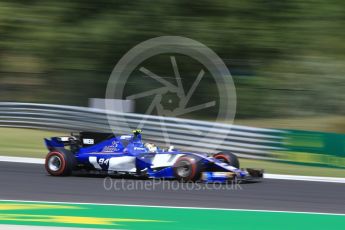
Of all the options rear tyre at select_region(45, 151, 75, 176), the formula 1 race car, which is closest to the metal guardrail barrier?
the formula 1 race car

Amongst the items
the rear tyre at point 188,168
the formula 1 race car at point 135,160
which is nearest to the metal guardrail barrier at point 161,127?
the formula 1 race car at point 135,160

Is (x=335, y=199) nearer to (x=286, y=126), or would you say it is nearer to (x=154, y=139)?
(x=154, y=139)

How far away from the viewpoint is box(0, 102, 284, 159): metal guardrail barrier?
519 inches

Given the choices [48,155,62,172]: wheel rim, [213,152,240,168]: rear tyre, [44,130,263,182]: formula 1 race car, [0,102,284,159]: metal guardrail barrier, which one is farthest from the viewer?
[0,102,284,159]: metal guardrail barrier

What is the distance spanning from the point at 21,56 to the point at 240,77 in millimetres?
6768

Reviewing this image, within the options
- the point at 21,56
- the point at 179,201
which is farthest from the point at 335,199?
the point at 21,56

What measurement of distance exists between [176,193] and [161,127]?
5536 millimetres

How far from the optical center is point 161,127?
561 inches

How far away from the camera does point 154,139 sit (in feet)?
47.2

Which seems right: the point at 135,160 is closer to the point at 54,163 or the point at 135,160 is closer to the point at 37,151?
the point at 54,163

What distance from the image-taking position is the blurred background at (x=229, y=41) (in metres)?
19.4

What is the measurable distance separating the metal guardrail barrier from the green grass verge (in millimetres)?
268

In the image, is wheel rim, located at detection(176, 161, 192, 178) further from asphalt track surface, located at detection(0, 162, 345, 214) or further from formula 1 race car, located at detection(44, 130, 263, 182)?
asphalt track surface, located at detection(0, 162, 345, 214)
